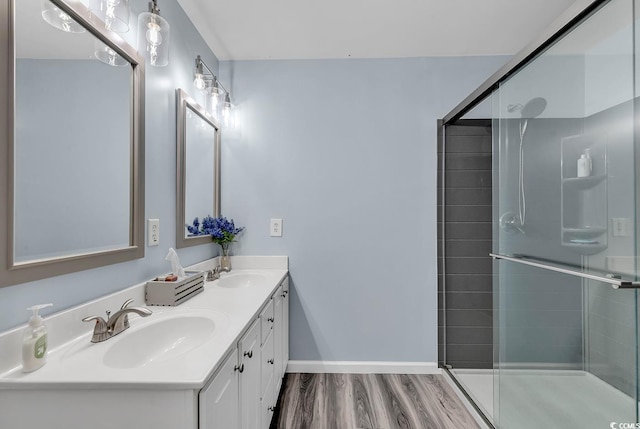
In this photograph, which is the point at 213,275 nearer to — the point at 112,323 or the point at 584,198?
the point at 112,323

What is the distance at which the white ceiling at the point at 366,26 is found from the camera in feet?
6.09

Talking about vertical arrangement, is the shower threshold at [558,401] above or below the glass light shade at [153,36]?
below

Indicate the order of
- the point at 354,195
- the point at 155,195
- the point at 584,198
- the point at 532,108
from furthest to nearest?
the point at 354,195
the point at 155,195
the point at 532,108
the point at 584,198

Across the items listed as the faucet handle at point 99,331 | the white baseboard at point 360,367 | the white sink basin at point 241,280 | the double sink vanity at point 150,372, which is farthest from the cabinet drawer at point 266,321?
the white baseboard at point 360,367

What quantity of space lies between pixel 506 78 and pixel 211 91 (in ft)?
5.81

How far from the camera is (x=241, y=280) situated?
7.20 ft

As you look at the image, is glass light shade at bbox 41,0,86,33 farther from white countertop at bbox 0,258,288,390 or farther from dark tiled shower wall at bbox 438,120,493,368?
dark tiled shower wall at bbox 438,120,493,368

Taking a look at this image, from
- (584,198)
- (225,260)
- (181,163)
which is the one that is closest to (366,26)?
(181,163)

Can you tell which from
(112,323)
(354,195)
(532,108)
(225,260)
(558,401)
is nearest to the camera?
(112,323)

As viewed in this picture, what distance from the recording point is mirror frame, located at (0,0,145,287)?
0.85 m

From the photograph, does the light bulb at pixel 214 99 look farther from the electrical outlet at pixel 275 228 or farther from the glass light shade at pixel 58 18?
the glass light shade at pixel 58 18

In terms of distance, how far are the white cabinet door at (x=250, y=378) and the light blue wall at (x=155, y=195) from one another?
58 cm

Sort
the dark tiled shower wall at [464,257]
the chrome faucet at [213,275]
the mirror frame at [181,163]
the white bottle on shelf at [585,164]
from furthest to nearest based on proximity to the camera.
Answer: the dark tiled shower wall at [464,257] → the chrome faucet at [213,275] → the mirror frame at [181,163] → the white bottle on shelf at [585,164]

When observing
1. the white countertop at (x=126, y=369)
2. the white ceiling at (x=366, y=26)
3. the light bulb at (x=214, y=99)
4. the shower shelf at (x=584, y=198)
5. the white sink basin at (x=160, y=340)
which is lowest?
the white sink basin at (x=160, y=340)
